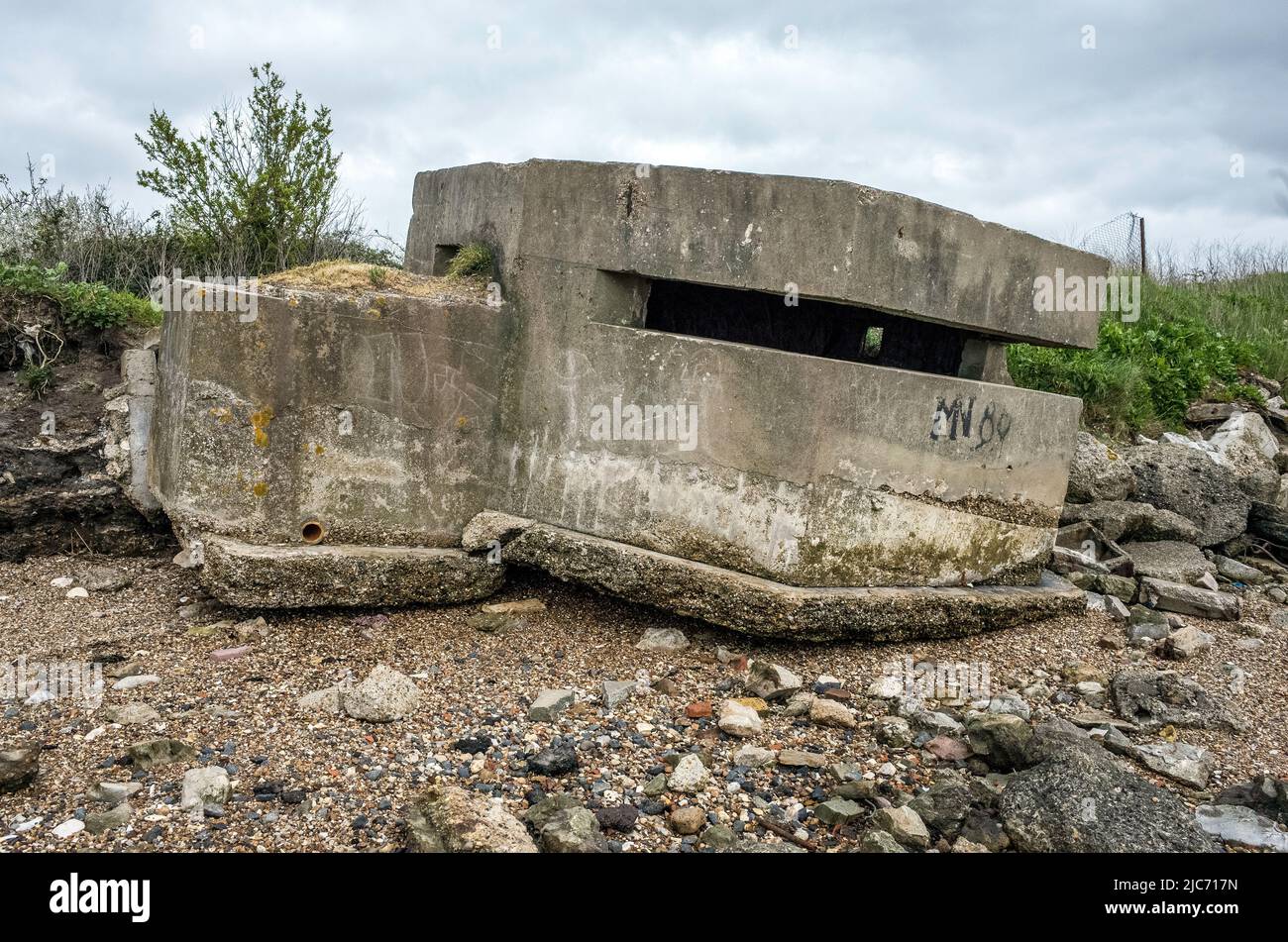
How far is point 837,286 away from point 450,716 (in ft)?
7.86

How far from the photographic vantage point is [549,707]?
3.74m

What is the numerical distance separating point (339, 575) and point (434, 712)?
0.93 metres

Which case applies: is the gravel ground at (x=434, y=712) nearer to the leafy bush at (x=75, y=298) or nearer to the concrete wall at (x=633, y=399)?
the concrete wall at (x=633, y=399)

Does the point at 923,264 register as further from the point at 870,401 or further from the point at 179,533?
the point at 179,533

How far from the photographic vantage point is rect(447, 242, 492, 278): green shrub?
4.62 m

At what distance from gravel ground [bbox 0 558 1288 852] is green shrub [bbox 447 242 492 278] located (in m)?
1.57

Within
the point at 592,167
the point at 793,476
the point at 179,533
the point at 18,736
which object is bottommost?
the point at 18,736

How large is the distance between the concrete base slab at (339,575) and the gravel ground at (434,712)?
124 mm

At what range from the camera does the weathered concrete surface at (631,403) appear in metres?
4.09

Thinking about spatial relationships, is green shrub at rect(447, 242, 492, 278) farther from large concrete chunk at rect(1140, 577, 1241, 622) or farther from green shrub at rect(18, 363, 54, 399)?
large concrete chunk at rect(1140, 577, 1241, 622)

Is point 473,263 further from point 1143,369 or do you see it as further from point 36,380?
point 1143,369

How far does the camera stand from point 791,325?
18.7ft

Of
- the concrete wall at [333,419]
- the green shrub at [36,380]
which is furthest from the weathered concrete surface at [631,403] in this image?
the green shrub at [36,380]

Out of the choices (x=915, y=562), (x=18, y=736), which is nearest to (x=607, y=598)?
(x=915, y=562)
